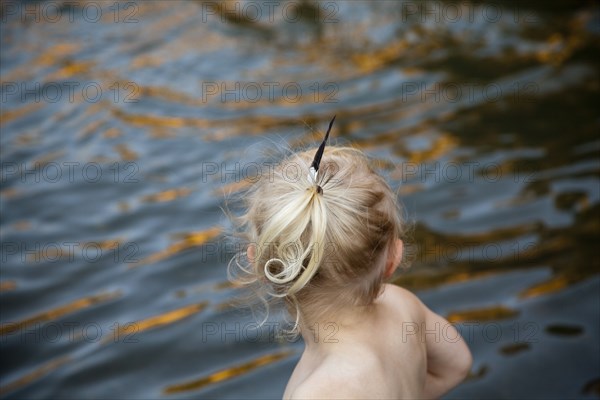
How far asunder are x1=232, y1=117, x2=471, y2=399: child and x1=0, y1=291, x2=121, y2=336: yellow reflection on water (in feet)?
5.00

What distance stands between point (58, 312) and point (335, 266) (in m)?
1.91

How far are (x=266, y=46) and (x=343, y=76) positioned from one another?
3.93 ft

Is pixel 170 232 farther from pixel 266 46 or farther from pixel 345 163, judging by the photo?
pixel 266 46

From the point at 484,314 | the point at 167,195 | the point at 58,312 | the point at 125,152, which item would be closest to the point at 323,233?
the point at 484,314

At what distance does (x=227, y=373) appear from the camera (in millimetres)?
2887

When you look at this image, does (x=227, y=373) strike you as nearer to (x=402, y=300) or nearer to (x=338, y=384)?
(x=402, y=300)

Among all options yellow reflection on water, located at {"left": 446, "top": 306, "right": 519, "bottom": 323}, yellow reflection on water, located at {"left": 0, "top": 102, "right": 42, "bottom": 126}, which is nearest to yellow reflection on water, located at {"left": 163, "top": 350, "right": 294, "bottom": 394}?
yellow reflection on water, located at {"left": 446, "top": 306, "right": 519, "bottom": 323}

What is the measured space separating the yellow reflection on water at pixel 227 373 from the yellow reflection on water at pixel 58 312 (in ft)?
2.38

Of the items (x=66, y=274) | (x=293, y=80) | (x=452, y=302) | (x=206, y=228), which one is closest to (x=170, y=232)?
(x=206, y=228)

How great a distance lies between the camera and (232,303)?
3.31 m

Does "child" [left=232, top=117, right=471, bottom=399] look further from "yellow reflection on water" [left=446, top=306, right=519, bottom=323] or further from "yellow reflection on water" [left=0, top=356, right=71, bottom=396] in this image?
"yellow reflection on water" [left=0, top=356, right=71, bottom=396]

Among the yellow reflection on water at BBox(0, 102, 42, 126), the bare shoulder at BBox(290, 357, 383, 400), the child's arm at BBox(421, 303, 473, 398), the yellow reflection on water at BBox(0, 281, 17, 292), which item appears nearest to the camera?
the bare shoulder at BBox(290, 357, 383, 400)

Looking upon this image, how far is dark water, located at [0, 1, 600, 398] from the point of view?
296cm

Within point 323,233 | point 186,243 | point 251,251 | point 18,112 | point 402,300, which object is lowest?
point 18,112
